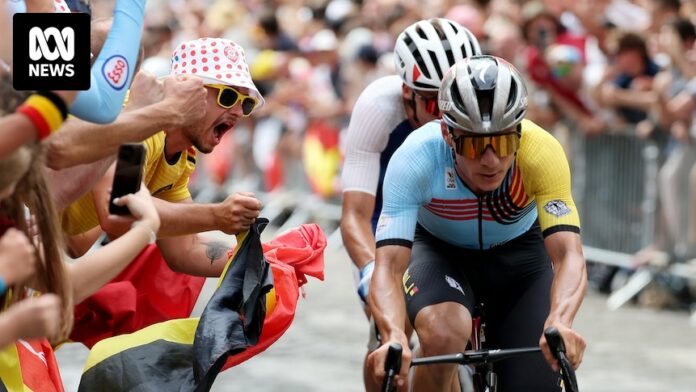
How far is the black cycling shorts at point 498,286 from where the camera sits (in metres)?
6.18

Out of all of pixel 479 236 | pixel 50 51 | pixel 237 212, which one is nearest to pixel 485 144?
pixel 479 236

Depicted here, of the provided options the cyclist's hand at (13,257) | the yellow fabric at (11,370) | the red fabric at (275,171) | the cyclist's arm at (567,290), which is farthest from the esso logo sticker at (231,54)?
the red fabric at (275,171)

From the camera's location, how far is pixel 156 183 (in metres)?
6.45

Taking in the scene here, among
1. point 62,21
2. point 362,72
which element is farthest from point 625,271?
point 62,21

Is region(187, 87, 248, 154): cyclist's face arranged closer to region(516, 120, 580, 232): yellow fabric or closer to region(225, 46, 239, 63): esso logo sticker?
region(225, 46, 239, 63): esso logo sticker

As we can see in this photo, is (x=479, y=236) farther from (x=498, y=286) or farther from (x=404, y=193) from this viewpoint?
(x=404, y=193)

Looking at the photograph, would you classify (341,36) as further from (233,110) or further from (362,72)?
(233,110)

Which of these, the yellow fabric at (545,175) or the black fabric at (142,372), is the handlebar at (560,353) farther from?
the black fabric at (142,372)

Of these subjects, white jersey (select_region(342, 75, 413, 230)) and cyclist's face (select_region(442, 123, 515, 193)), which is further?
white jersey (select_region(342, 75, 413, 230))

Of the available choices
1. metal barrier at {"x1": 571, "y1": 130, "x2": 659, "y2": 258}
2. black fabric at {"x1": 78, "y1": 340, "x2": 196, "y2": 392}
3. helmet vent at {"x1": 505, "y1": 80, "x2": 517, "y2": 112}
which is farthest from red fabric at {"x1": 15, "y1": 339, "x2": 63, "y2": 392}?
metal barrier at {"x1": 571, "y1": 130, "x2": 659, "y2": 258}

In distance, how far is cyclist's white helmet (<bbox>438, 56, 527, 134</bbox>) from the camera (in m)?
5.82

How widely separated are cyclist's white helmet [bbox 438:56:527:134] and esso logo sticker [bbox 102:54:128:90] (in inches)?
54.8

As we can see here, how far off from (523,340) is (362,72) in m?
9.17

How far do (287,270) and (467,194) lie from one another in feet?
2.71
